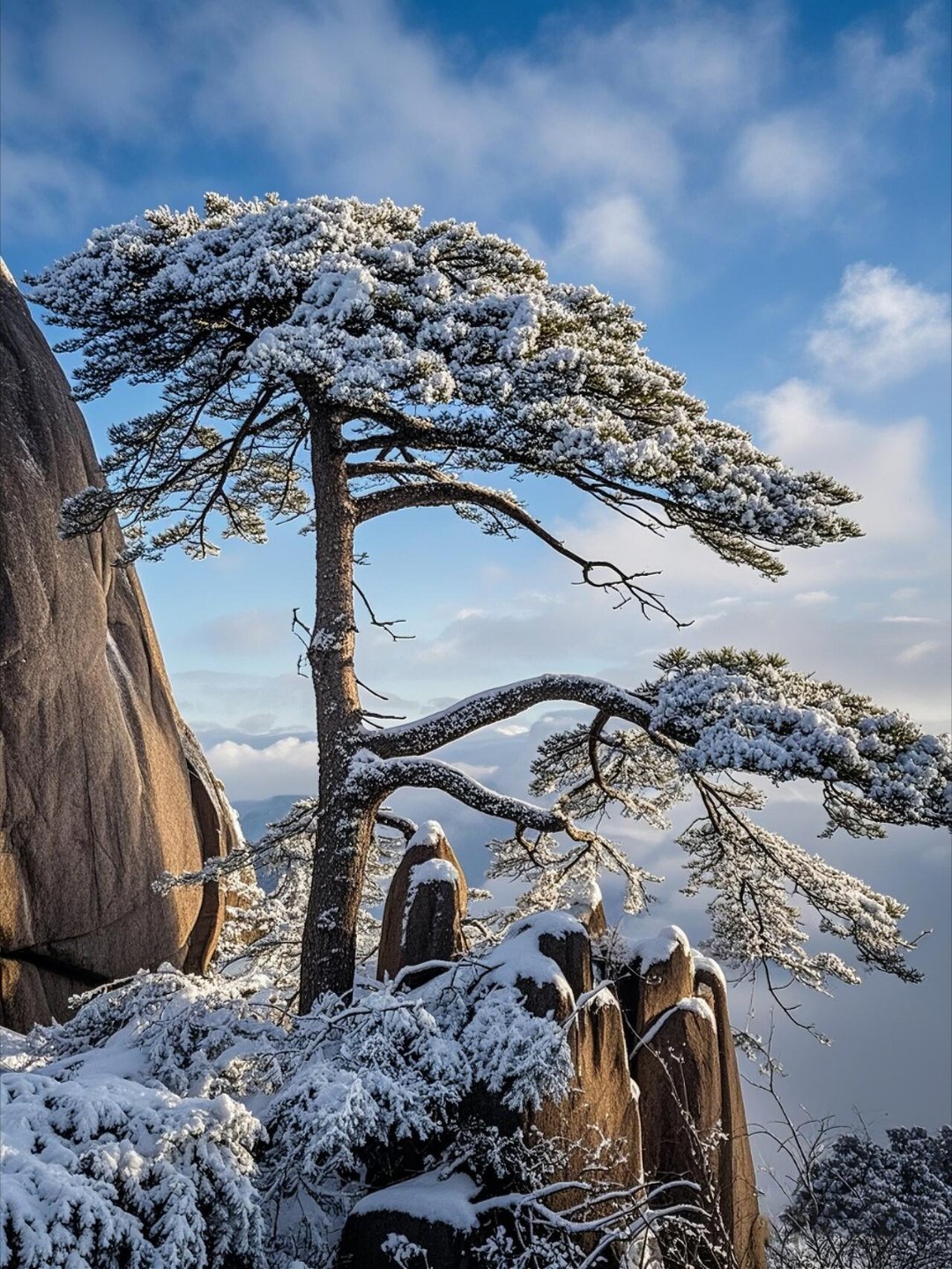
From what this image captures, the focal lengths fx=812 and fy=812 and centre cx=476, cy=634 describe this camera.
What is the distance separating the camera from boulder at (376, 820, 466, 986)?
6.52m

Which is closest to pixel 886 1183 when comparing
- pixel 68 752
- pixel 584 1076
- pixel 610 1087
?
pixel 610 1087

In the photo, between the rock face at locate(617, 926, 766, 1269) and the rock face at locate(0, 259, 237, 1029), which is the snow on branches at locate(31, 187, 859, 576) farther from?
the rock face at locate(617, 926, 766, 1269)

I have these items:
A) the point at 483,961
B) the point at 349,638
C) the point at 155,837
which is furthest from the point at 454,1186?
the point at 155,837

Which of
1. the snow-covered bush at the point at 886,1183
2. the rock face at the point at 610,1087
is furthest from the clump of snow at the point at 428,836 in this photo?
the snow-covered bush at the point at 886,1183

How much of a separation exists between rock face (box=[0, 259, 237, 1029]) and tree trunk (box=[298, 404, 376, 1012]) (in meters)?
2.62

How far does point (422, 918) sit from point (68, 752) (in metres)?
4.71

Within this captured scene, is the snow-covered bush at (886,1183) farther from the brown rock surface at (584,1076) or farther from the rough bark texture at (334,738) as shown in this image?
the rough bark texture at (334,738)

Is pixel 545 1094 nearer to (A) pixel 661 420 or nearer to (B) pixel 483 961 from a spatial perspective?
(B) pixel 483 961

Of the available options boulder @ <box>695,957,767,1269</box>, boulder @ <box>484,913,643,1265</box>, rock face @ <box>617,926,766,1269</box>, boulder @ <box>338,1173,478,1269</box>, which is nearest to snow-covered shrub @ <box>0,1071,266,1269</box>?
boulder @ <box>338,1173,478,1269</box>

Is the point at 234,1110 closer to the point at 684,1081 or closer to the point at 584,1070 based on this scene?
the point at 584,1070

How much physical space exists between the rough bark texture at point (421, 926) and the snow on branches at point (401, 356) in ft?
12.4

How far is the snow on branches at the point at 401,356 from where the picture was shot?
6.88 meters

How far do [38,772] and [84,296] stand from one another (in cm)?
481

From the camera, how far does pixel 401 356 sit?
6781 millimetres
